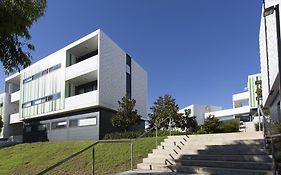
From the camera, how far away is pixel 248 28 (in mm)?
20594

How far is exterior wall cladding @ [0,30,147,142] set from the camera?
85.3 feet

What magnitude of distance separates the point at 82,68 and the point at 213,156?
21.0m

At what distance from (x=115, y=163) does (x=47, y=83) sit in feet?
73.0

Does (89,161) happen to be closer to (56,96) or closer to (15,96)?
(56,96)

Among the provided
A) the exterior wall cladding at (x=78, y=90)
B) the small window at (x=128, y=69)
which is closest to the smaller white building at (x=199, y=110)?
the exterior wall cladding at (x=78, y=90)

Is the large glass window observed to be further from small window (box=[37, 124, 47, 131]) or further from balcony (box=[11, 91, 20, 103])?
balcony (box=[11, 91, 20, 103])

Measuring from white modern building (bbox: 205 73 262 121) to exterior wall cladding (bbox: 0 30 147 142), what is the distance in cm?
1481

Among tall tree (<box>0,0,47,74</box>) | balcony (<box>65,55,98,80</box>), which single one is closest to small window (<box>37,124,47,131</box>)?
balcony (<box>65,55,98,80</box>)

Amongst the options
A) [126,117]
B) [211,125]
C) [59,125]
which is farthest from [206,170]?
[59,125]

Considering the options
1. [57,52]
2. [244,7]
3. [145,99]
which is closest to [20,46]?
[244,7]

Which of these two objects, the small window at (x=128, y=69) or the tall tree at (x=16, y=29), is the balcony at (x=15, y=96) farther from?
the tall tree at (x=16, y=29)

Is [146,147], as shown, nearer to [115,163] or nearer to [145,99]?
[115,163]

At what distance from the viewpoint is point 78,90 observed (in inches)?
1204

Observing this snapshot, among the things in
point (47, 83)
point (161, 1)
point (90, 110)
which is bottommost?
point (90, 110)
